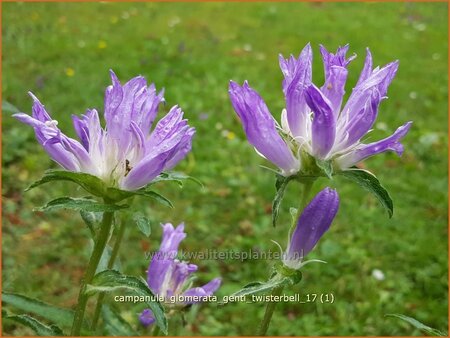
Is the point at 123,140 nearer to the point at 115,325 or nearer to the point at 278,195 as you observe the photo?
the point at 278,195

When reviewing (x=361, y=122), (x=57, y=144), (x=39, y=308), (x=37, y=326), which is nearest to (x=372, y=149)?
(x=361, y=122)

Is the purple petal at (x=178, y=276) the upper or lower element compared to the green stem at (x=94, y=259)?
upper

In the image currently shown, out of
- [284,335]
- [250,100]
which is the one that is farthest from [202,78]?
[250,100]

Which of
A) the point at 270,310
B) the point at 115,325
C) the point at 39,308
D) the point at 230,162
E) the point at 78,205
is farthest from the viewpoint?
the point at 230,162

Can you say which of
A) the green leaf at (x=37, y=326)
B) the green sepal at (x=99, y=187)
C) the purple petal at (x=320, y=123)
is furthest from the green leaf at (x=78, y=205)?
the purple petal at (x=320, y=123)

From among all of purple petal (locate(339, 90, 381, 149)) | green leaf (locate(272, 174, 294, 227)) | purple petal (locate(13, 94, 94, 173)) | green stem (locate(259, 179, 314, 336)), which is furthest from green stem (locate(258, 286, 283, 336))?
purple petal (locate(13, 94, 94, 173))

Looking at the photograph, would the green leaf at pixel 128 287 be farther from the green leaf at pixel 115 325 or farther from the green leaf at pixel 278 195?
the green leaf at pixel 115 325
